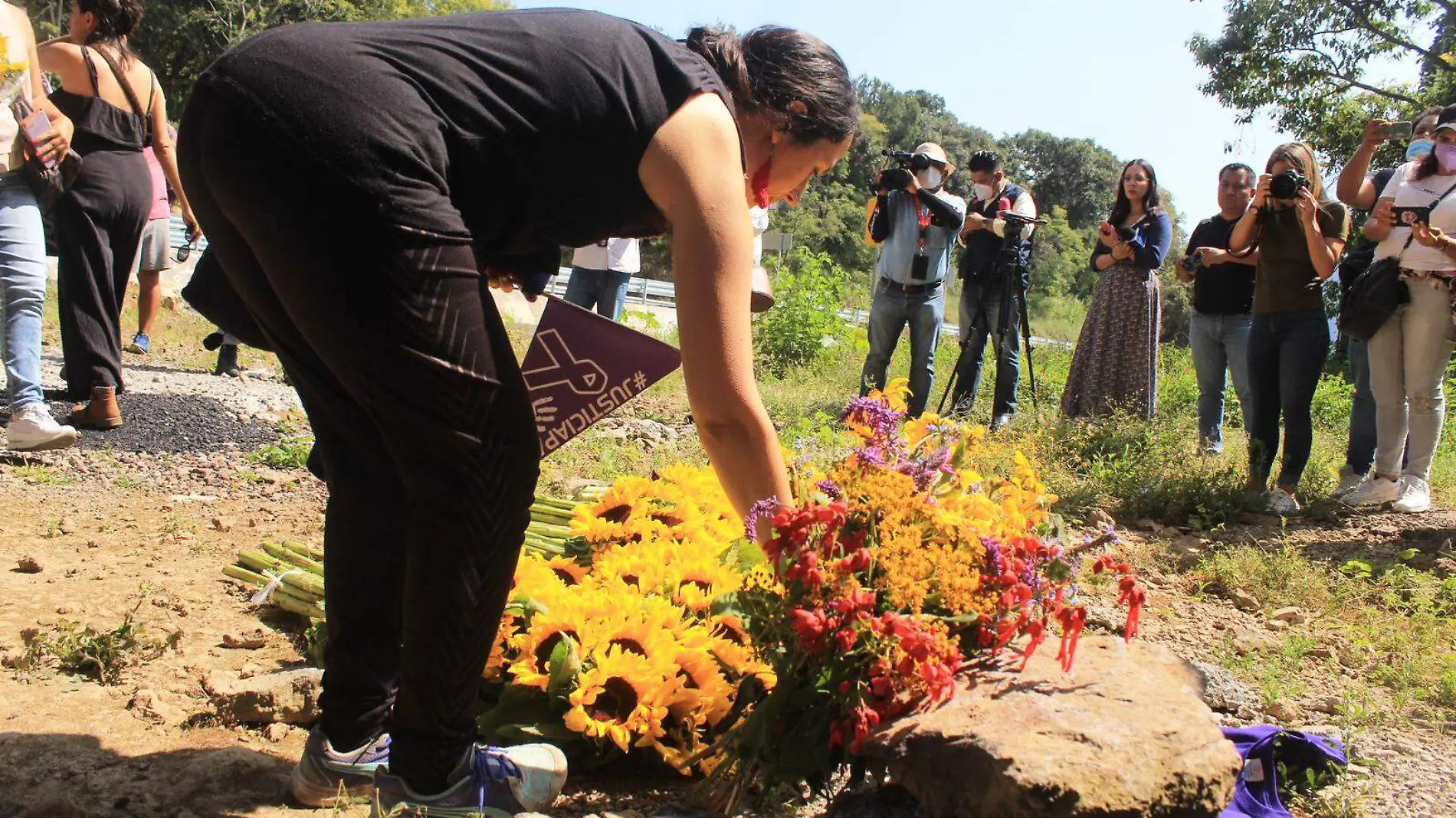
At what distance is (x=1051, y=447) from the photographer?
585 centimetres

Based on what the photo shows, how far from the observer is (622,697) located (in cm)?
211

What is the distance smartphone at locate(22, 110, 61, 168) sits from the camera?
12.6ft

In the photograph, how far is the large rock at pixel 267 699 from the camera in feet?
7.78

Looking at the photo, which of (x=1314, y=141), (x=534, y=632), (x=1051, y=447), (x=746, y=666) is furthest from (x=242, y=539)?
(x=1314, y=141)

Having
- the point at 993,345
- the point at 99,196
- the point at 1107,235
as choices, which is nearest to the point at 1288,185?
the point at 1107,235

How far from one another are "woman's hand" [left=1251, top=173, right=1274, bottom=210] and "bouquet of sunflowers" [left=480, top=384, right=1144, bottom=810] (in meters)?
3.72

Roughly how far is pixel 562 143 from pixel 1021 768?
1146 millimetres

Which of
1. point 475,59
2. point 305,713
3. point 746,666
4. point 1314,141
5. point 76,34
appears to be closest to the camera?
point 475,59

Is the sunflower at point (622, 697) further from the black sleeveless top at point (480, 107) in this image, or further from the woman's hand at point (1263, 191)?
the woman's hand at point (1263, 191)

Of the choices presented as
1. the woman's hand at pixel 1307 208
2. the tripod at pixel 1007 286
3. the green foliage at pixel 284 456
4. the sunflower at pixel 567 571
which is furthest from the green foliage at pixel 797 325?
the sunflower at pixel 567 571

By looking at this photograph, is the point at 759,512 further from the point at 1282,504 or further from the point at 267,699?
the point at 1282,504

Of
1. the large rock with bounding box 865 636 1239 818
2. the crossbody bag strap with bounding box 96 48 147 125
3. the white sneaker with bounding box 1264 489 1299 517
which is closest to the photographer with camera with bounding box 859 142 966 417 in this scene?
the white sneaker with bounding box 1264 489 1299 517

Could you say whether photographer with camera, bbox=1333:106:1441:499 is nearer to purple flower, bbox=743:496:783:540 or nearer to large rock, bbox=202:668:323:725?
purple flower, bbox=743:496:783:540

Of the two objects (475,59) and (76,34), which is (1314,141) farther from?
(475,59)
